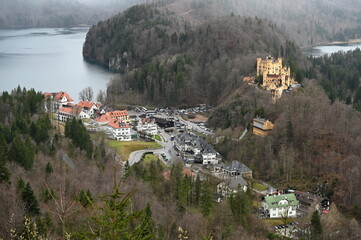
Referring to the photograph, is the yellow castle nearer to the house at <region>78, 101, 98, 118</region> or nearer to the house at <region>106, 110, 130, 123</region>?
the house at <region>106, 110, 130, 123</region>

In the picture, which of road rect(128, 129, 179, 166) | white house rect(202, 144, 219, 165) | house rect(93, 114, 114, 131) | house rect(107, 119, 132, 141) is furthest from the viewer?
house rect(93, 114, 114, 131)

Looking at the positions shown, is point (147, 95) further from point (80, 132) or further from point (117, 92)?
point (80, 132)

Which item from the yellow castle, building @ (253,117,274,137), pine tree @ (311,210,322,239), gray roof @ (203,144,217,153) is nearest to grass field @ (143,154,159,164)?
gray roof @ (203,144,217,153)

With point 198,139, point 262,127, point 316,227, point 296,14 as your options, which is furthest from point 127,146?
point 296,14

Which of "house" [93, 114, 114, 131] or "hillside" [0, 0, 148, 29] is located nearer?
"house" [93, 114, 114, 131]

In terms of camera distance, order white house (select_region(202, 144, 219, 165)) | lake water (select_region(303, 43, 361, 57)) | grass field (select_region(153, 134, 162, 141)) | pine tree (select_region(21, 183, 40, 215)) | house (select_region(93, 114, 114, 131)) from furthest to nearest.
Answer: lake water (select_region(303, 43, 361, 57)), grass field (select_region(153, 134, 162, 141)), house (select_region(93, 114, 114, 131)), white house (select_region(202, 144, 219, 165)), pine tree (select_region(21, 183, 40, 215))
